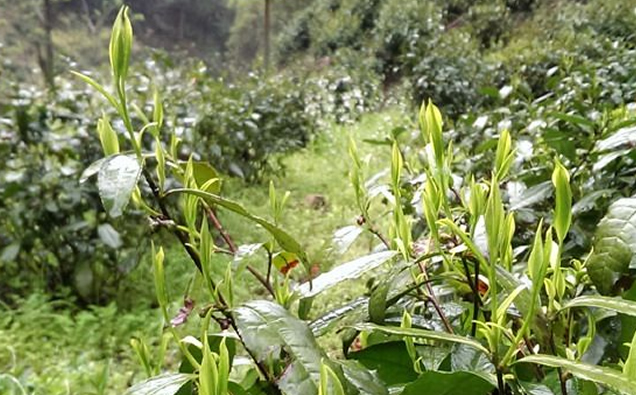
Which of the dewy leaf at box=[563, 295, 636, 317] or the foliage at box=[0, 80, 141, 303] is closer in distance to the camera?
the dewy leaf at box=[563, 295, 636, 317]

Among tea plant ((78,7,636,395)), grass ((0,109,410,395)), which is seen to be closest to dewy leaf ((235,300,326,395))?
tea plant ((78,7,636,395))

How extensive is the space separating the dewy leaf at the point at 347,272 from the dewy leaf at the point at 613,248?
148mm

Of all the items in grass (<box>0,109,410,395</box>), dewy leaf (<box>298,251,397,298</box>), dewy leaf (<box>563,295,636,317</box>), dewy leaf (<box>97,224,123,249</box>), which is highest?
dewy leaf (<box>563,295,636,317</box>)

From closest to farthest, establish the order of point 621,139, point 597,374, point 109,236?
1. point 597,374
2. point 621,139
3. point 109,236

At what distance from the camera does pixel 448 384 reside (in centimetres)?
34

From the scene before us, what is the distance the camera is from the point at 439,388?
34 centimetres

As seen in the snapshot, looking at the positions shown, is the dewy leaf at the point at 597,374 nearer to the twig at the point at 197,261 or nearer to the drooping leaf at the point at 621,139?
the twig at the point at 197,261

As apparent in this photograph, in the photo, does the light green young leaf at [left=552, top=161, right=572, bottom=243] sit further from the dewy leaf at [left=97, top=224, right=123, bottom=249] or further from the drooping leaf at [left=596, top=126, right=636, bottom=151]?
the dewy leaf at [left=97, top=224, right=123, bottom=249]

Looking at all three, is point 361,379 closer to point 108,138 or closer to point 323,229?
point 108,138

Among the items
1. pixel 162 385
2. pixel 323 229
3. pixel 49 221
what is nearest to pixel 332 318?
pixel 162 385

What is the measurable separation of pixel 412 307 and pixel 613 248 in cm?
16

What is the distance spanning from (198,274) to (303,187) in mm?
4238

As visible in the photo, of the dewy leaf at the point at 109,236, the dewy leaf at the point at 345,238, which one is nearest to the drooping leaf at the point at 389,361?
the dewy leaf at the point at 345,238

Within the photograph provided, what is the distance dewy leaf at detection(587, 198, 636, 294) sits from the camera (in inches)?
16.9
